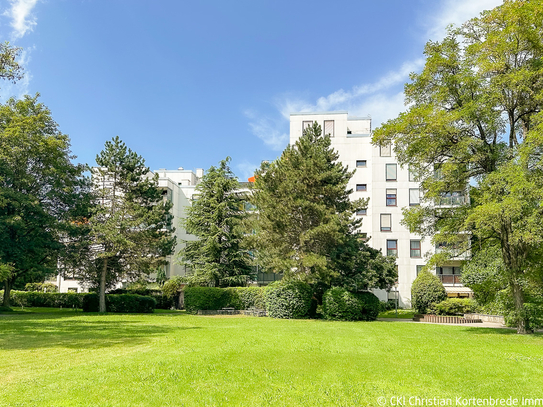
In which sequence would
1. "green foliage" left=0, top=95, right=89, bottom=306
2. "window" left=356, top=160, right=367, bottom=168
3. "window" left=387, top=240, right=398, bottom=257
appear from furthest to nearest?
"window" left=356, top=160, right=367, bottom=168
"window" left=387, top=240, right=398, bottom=257
"green foliage" left=0, top=95, right=89, bottom=306

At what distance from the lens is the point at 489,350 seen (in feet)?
43.8

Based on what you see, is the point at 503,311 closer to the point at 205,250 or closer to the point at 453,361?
the point at 453,361

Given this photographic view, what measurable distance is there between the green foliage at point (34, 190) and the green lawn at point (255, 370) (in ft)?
59.7

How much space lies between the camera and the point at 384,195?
4750 cm

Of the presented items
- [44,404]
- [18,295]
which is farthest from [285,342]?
[18,295]

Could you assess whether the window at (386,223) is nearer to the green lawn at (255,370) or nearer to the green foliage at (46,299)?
the green foliage at (46,299)

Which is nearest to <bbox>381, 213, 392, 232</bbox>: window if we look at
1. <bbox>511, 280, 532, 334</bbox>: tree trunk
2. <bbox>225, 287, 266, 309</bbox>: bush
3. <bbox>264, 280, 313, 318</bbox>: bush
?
<bbox>225, 287, 266, 309</bbox>: bush

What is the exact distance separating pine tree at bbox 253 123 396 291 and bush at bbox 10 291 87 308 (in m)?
23.1

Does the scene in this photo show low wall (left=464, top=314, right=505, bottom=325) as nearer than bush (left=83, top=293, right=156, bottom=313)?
Yes

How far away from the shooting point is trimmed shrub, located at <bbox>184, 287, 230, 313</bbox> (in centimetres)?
3459

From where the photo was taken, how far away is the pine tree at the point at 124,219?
33.2 m

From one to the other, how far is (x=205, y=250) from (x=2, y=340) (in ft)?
81.4

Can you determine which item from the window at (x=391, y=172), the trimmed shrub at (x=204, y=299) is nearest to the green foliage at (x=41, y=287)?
the trimmed shrub at (x=204, y=299)

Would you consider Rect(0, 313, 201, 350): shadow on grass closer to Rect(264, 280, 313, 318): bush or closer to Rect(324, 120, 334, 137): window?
Rect(264, 280, 313, 318): bush
